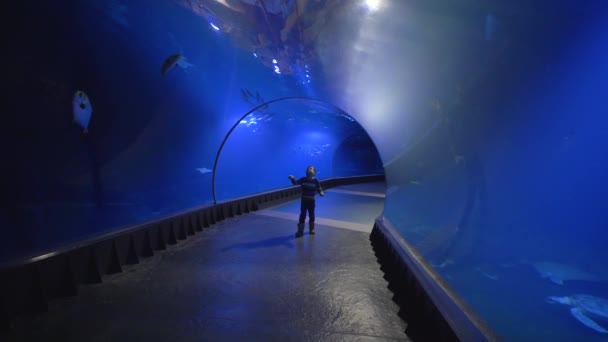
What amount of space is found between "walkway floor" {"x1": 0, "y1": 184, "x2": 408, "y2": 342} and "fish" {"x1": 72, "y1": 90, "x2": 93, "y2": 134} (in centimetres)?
440

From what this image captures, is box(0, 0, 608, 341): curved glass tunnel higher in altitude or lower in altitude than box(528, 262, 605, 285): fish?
higher

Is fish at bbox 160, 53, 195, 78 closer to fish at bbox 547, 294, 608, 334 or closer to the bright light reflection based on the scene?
the bright light reflection

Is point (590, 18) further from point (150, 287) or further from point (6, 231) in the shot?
point (6, 231)

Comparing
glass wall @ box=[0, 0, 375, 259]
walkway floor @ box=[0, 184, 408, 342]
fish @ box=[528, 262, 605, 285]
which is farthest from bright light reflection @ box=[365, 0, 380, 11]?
fish @ box=[528, 262, 605, 285]

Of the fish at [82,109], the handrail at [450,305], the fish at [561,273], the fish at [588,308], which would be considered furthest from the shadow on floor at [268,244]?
the fish at [561,273]

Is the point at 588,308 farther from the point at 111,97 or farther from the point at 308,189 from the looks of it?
the point at 111,97

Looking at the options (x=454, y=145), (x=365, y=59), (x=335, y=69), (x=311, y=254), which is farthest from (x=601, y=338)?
(x=335, y=69)

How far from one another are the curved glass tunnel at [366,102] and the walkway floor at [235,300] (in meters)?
3.34

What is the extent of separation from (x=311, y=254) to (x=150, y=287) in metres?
2.85

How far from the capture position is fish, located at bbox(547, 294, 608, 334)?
21.1 feet

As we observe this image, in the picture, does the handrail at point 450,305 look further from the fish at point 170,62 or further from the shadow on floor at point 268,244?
the fish at point 170,62

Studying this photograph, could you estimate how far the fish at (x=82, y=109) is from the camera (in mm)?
6152

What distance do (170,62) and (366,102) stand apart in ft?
18.4

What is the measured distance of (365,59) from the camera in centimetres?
529
